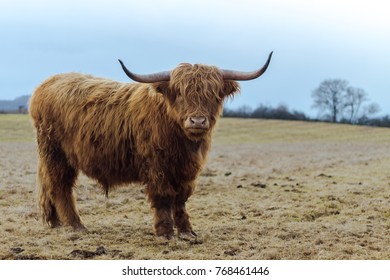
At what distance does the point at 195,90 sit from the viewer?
6.27 m

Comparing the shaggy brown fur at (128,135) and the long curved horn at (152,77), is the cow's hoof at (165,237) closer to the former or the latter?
the shaggy brown fur at (128,135)

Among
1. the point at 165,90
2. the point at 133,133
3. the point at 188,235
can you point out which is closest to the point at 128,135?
the point at 133,133

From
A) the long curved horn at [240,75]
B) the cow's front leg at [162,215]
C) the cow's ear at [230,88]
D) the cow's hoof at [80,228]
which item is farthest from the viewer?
the cow's hoof at [80,228]

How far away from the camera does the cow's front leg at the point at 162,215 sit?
269 inches

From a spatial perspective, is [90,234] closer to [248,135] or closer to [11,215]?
[11,215]

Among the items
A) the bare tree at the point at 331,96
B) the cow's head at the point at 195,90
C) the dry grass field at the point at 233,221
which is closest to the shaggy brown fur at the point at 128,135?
the cow's head at the point at 195,90

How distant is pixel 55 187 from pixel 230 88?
9.62 feet

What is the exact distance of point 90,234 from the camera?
706cm

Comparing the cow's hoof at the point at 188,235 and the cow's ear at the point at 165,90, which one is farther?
the cow's hoof at the point at 188,235

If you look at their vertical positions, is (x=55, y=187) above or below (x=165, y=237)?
above

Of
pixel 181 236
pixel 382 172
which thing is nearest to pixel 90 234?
pixel 181 236

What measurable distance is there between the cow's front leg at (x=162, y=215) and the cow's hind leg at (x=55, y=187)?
1400mm

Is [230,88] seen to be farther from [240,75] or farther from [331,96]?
[331,96]

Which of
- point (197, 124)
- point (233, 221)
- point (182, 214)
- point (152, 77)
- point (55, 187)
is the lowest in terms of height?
point (233, 221)
